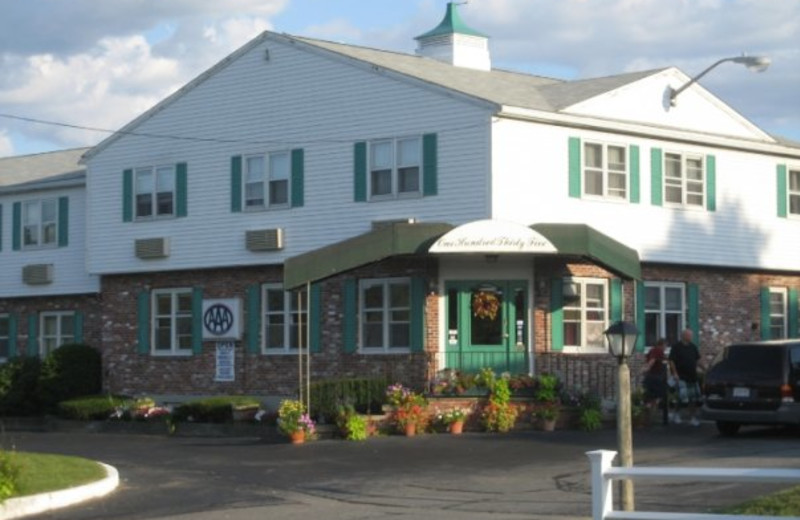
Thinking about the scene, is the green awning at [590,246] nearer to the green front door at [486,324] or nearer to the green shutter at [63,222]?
the green front door at [486,324]

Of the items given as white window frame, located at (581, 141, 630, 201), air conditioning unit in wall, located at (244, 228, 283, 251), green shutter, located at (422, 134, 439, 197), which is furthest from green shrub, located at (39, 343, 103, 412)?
white window frame, located at (581, 141, 630, 201)

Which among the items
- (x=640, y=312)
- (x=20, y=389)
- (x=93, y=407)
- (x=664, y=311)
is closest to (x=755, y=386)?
(x=640, y=312)

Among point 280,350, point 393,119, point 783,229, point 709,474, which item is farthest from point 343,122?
point 709,474

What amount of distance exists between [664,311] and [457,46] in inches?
342

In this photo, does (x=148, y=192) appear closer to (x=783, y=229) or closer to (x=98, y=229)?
(x=98, y=229)

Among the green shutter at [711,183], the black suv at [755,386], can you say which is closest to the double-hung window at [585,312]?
the green shutter at [711,183]

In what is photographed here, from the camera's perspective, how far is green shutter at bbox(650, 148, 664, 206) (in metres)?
32.8

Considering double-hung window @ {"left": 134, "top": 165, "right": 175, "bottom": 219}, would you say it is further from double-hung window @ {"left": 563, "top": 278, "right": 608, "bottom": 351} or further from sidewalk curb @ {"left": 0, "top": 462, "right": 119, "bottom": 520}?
sidewalk curb @ {"left": 0, "top": 462, "right": 119, "bottom": 520}

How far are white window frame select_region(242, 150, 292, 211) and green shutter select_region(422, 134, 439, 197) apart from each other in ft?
12.0

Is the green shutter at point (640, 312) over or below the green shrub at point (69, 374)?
over

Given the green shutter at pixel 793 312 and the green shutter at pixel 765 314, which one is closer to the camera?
the green shutter at pixel 765 314

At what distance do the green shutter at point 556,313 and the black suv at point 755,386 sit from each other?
5294 millimetres

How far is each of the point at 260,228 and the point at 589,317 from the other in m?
7.45

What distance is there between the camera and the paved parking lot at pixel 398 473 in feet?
58.2
